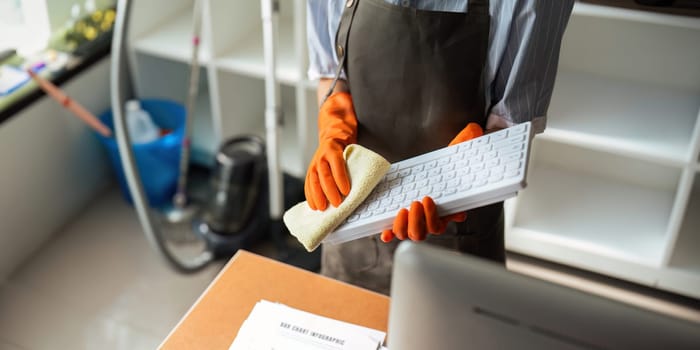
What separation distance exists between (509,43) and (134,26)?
1788mm

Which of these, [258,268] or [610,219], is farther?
[610,219]

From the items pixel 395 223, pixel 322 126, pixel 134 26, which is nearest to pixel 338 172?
pixel 395 223

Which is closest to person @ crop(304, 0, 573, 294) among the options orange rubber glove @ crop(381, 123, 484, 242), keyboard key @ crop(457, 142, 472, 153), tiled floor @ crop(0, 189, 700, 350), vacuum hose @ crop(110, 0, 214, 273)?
orange rubber glove @ crop(381, 123, 484, 242)

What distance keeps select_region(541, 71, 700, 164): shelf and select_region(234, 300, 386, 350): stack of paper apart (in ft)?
4.08

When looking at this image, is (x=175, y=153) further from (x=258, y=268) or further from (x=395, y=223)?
(x=395, y=223)

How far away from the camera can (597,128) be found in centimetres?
205

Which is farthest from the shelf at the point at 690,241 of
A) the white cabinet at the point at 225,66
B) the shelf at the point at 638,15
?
the white cabinet at the point at 225,66

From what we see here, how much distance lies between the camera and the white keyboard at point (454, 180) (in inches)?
38.0

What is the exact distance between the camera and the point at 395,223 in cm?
106

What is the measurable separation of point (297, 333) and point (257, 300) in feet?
0.38

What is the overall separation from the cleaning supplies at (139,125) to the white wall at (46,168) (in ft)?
0.64

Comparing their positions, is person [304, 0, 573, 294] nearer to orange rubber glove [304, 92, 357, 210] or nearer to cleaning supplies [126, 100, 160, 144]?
orange rubber glove [304, 92, 357, 210]

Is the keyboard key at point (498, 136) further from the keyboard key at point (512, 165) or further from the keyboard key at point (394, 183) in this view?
the keyboard key at point (394, 183)

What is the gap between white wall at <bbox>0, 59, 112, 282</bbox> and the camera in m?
2.26
